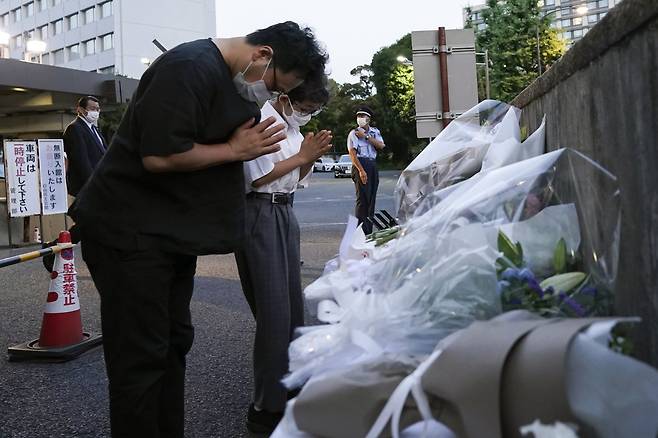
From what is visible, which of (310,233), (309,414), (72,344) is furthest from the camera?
(310,233)

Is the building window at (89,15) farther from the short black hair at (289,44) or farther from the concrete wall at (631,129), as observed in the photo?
the concrete wall at (631,129)

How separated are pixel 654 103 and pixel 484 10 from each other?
128 feet

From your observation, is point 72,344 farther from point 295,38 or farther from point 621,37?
point 621,37

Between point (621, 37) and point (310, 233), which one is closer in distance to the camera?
point (621, 37)

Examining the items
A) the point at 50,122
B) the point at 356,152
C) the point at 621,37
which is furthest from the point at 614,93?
the point at 50,122

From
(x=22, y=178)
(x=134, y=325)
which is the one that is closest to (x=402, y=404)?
(x=134, y=325)

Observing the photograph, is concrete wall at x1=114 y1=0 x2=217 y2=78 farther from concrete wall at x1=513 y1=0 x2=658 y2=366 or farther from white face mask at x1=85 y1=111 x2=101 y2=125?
concrete wall at x1=513 y1=0 x2=658 y2=366

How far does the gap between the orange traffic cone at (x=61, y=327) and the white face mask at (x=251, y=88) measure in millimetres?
2827

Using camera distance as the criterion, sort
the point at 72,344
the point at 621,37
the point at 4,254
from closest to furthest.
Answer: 1. the point at 621,37
2. the point at 72,344
3. the point at 4,254

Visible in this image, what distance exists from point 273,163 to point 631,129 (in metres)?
1.77

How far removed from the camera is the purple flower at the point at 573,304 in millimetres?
1259

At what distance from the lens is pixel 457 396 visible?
99 centimetres

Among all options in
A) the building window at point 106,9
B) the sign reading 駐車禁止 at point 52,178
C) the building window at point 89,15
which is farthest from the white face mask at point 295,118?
the building window at point 89,15

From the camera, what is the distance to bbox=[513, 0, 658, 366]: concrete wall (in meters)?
1.28
